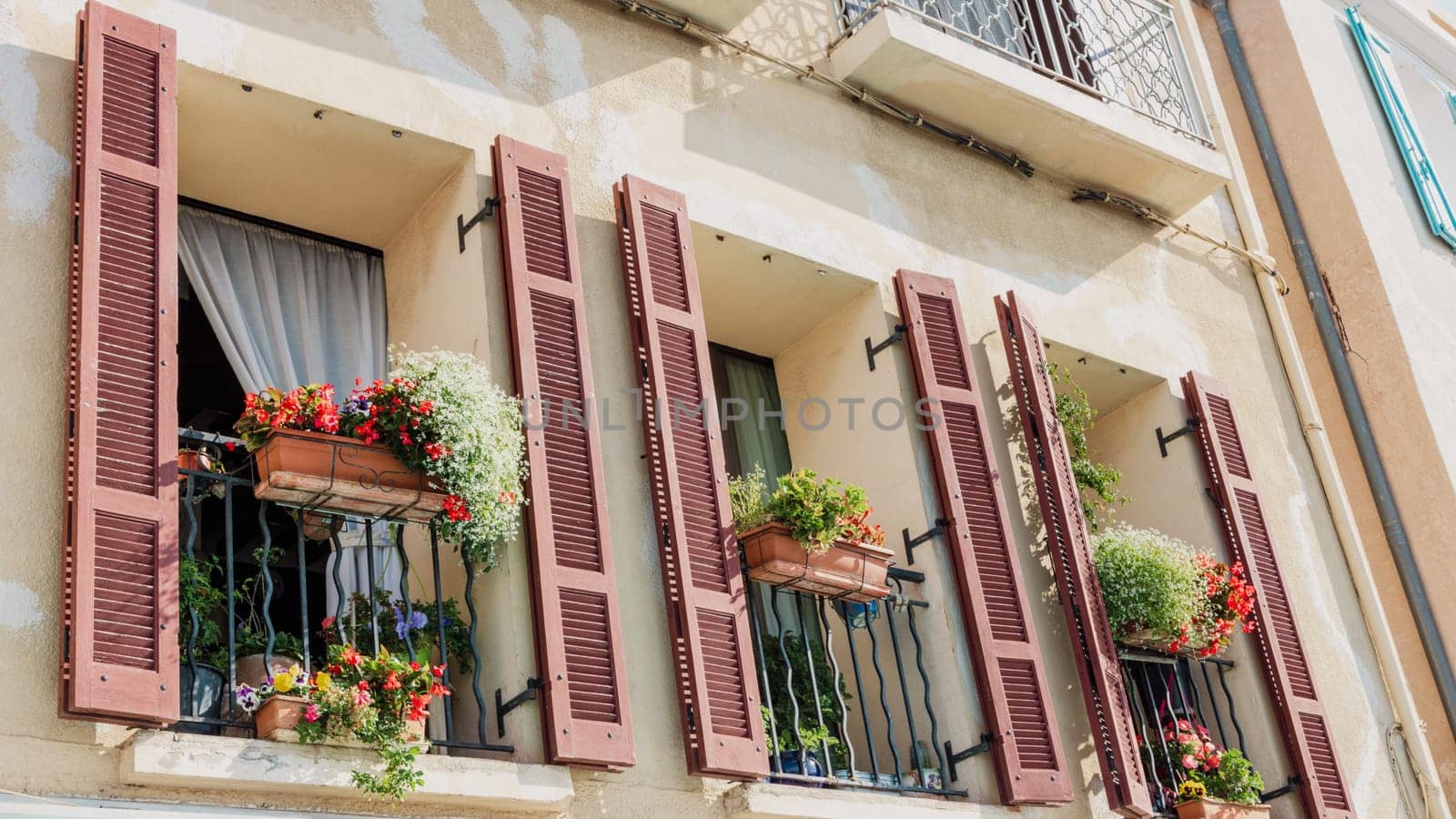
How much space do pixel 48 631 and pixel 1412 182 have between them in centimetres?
951

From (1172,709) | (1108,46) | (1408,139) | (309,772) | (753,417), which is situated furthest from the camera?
(1408,139)

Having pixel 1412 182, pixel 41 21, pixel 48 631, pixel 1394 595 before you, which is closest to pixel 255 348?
→ pixel 41 21

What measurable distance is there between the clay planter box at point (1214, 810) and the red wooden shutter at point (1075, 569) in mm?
197

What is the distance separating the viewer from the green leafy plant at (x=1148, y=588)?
295 inches

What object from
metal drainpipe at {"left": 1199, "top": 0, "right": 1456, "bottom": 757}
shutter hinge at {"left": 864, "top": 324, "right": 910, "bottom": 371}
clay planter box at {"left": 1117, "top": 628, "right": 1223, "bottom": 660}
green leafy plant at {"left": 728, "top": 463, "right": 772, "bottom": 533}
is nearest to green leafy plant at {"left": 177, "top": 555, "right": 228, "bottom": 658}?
green leafy plant at {"left": 728, "top": 463, "right": 772, "bottom": 533}

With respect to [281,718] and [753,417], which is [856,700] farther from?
[281,718]

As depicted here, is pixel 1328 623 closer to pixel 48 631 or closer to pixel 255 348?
pixel 255 348

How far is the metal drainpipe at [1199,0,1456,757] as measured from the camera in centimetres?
937

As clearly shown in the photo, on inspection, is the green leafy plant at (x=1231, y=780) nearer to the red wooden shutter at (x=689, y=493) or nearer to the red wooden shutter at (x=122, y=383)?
the red wooden shutter at (x=689, y=493)

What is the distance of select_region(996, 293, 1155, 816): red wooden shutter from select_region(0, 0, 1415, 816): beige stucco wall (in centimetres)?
14

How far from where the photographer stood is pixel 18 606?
4.63 m

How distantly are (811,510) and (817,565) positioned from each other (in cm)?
24

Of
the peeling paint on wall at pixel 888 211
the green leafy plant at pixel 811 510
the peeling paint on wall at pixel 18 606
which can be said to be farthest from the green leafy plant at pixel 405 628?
the peeling paint on wall at pixel 888 211

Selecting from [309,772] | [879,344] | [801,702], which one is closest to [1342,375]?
[879,344]
